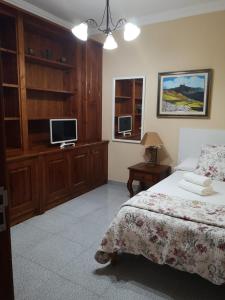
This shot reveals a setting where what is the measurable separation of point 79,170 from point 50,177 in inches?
24.4

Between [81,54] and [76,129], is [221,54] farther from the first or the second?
[76,129]

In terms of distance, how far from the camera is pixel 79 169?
12.0ft

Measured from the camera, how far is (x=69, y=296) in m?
1.73

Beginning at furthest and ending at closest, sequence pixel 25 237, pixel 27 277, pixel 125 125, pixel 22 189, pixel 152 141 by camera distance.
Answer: pixel 125 125
pixel 152 141
pixel 22 189
pixel 25 237
pixel 27 277

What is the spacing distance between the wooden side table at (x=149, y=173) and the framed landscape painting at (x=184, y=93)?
845 millimetres

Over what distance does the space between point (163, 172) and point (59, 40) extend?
2641mm

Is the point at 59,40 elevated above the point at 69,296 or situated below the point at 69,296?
above

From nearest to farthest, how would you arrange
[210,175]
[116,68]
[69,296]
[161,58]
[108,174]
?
[69,296], [210,175], [161,58], [116,68], [108,174]

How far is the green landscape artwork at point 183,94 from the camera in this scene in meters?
3.33

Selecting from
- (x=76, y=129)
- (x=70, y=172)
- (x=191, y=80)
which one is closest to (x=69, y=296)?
(x=70, y=172)

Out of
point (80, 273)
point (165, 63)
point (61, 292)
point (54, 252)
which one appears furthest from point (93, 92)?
point (61, 292)

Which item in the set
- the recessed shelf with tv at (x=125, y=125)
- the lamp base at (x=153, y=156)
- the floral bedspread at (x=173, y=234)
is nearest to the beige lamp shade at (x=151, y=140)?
the lamp base at (x=153, y=156)

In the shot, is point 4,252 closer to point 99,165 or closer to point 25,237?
point 25,237

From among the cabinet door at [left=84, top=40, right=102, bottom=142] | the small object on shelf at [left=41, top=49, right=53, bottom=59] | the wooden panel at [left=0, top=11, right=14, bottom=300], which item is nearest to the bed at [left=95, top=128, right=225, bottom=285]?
the wooden panel at [left=0, top=11, right=14, bottom=300]
